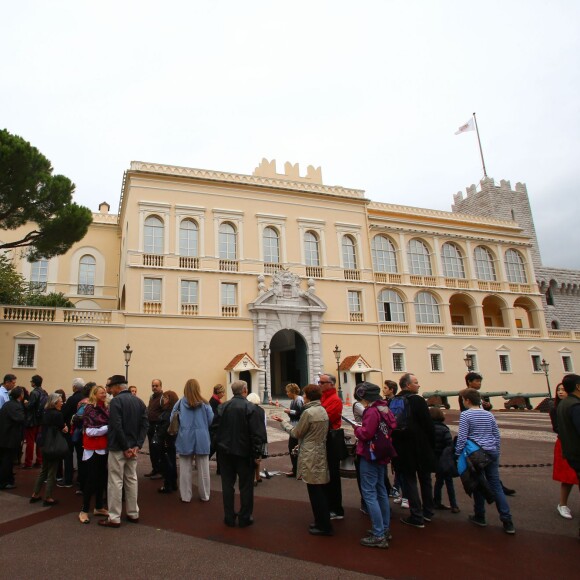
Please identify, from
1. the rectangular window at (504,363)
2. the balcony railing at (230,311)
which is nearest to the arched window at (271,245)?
the balcony railing at (230,311)

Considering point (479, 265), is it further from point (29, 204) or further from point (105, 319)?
point (29, 204)

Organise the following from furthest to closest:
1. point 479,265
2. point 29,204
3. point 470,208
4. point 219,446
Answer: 1. point 470,208
2. point 479,265
3. point 29,204
4. point 219,446

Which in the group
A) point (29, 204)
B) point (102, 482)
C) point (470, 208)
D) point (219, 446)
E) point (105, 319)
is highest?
point (470, 208)

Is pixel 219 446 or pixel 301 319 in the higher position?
pixel 301 319

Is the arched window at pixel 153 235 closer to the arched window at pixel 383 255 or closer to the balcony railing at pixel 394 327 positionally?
the arched window at pixel 383 255

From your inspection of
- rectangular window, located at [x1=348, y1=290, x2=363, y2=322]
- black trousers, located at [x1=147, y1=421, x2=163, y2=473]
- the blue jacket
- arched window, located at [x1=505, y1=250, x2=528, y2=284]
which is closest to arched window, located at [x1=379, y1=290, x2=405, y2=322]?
rectangular window, located at [x1=348, y1=290, x2=363, y2=322]

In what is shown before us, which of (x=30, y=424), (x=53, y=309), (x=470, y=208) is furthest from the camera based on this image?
(x=470, y=208)

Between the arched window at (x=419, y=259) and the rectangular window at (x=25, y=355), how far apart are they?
78.7 ft

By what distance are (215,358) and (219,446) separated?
1981 centimetres

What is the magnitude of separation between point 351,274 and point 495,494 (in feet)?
82.7

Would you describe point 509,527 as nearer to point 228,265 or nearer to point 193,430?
point 193,430

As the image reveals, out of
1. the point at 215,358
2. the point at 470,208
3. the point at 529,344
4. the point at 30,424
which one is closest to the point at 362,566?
the point at 30,424

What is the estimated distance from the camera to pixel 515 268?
36.1m

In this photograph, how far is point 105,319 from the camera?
24.3 meters
